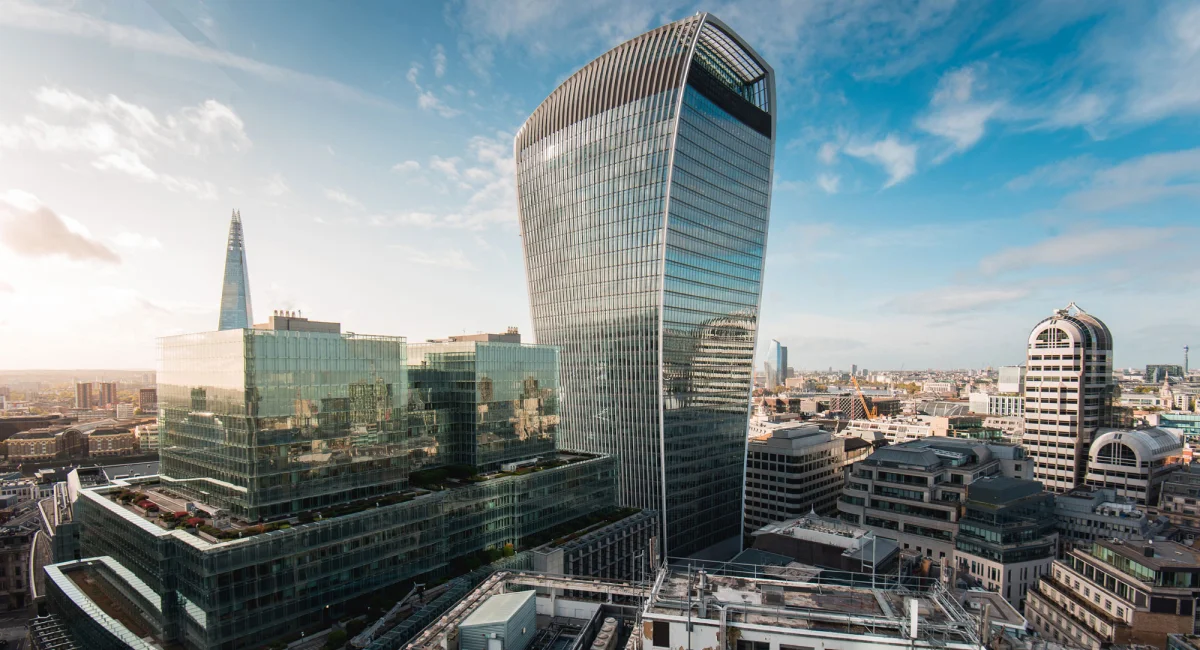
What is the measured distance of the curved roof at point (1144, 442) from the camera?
135 metres

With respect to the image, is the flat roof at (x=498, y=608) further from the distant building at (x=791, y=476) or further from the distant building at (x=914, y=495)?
the distant building at (x=791, y=476)

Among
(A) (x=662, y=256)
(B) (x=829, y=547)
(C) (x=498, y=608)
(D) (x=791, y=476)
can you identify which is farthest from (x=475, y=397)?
(D) (x=791, y=476)

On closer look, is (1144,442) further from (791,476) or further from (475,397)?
(475,397)

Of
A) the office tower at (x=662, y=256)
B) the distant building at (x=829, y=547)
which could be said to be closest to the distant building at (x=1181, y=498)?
the distant building at (x=829, y=547)

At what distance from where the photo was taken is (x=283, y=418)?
218 ft

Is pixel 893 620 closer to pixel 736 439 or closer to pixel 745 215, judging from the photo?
pixel 736 439

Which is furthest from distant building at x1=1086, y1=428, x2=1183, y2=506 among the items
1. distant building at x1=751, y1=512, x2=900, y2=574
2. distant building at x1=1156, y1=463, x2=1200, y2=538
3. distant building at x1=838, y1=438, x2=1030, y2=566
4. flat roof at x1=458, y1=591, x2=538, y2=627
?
flat roof at x1=458, y1=591, x2=538, y2=627

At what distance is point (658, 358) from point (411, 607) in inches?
2778

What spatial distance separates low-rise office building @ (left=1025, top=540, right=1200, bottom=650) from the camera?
229 ft

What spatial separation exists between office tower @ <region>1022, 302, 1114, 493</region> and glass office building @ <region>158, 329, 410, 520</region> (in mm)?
163339

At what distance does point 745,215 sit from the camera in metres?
142

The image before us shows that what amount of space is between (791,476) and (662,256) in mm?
66010

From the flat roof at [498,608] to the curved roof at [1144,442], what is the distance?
158305 millimetres

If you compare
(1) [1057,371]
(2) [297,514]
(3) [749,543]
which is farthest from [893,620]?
(1) [1057,371]
